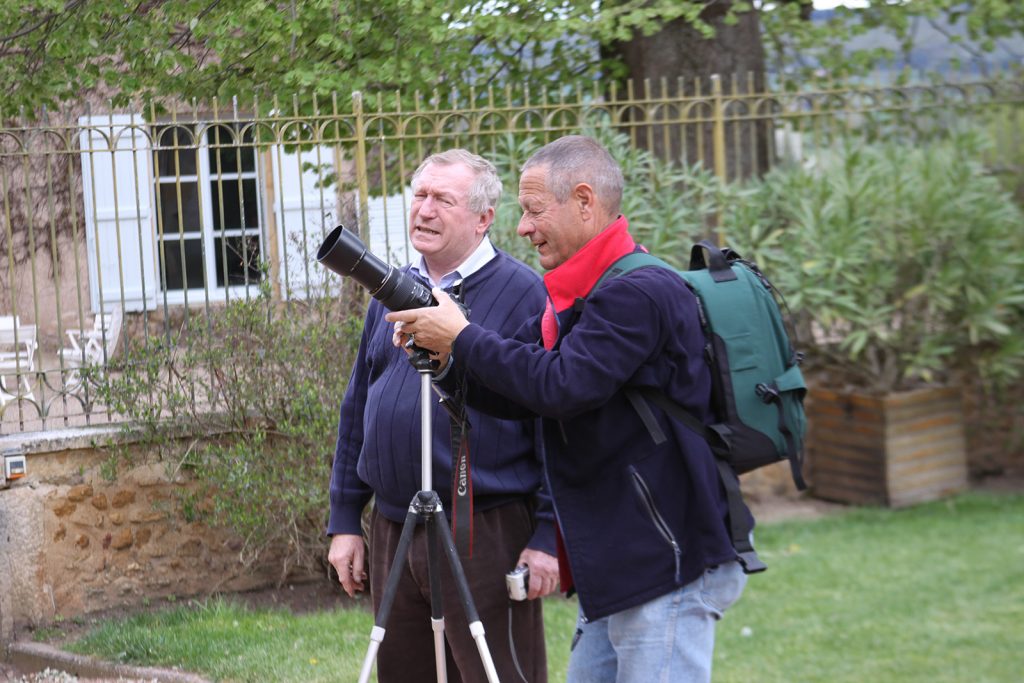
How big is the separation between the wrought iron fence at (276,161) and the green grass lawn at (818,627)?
1.31m

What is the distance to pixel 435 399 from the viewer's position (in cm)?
325

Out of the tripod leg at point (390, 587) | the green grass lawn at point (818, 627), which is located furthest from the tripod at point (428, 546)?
the green grass lawn at point (818, 627)

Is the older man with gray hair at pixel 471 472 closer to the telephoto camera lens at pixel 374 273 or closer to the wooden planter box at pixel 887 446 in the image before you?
the telephoto camera lens at pixel 374 273

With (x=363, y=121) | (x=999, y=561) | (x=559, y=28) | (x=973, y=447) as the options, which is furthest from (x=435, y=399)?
(x=973, y=447)

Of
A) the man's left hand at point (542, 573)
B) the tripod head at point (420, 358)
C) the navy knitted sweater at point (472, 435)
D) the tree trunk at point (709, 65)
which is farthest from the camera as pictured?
the tree trunk at point (709, 65)

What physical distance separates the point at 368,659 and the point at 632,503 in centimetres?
74

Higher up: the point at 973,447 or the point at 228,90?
the point at 228,90

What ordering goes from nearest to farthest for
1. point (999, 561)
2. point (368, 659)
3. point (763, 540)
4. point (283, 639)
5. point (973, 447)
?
point (368, 659), point (283, 639), point (999, 561), point (763, 540), point (973, 447)

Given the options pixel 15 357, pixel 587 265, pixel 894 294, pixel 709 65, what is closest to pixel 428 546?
pixel 587 265

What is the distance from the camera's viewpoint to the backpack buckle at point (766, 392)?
9.04ft

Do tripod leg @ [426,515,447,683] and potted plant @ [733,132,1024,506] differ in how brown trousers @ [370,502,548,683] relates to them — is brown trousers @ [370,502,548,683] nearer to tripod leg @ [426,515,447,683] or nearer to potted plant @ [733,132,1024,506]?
tripod leg @ [426,515,447,683]

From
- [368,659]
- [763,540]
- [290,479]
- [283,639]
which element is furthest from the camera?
[763,540]

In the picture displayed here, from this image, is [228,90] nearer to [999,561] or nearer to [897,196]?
[897,196]

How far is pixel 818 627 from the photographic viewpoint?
5.79 metres
